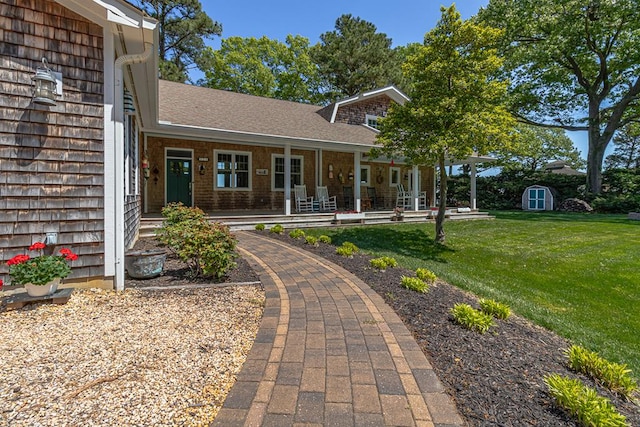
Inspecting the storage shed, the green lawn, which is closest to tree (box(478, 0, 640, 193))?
the storage shed

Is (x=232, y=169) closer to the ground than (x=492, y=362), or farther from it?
farther from it

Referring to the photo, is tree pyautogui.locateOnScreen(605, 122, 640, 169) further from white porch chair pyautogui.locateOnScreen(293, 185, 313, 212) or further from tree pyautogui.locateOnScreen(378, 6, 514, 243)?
white porch chair pyautogui.locateOnScreen(293, 185, 313, 212)

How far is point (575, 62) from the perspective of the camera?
18281 mm

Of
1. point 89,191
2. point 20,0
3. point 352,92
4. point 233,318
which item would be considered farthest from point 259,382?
point 352,92

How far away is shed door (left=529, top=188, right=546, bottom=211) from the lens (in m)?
18.9

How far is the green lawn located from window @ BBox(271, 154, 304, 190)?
3481mm

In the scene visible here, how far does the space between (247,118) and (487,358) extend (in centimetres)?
1027

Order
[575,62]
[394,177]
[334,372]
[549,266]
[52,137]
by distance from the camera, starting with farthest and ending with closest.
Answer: [575,62] → [394,177] → [549,266] → [52,137] → [334,372]

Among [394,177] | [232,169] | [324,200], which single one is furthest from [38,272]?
[394,177]

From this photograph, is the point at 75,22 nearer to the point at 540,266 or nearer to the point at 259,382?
the point at 259,382

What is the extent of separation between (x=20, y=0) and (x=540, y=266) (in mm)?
9364

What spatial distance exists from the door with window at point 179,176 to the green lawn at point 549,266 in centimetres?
434

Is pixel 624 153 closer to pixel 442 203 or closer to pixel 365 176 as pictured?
pixel 365 176

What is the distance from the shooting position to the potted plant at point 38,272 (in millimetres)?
3262
